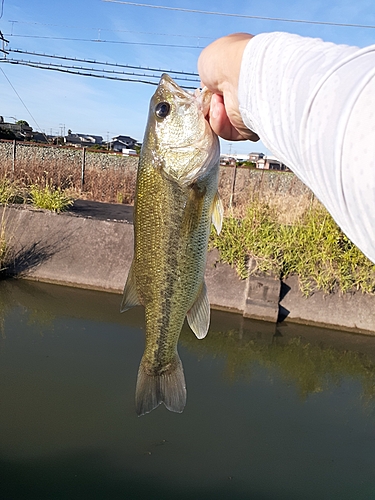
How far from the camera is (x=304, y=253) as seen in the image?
6797mm

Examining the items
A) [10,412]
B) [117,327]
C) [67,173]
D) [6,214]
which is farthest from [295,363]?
[67,173]

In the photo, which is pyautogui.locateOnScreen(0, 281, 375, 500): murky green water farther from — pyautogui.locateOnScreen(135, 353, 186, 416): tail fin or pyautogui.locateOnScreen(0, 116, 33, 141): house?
pyautogui.locateOnScreen(0, 116, 33, 141): house

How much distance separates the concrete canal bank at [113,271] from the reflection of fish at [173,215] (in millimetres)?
4693

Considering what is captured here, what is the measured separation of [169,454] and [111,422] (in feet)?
2.33

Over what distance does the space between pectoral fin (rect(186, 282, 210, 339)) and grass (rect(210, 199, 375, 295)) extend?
15.5 feet

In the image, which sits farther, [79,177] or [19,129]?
[19,129]

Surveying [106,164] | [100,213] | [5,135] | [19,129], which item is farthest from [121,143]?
[100,213]

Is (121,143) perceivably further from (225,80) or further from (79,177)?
(225,80)

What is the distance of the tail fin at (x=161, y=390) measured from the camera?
2137 mm

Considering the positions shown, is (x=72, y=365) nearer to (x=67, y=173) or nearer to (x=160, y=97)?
(x=160, y=97)

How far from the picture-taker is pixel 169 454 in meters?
3.76

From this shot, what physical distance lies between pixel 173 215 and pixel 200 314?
544mm

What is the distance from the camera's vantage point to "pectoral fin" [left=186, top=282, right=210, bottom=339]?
207cm

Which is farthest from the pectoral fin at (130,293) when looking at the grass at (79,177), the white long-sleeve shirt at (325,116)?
the grass at (79,177)
